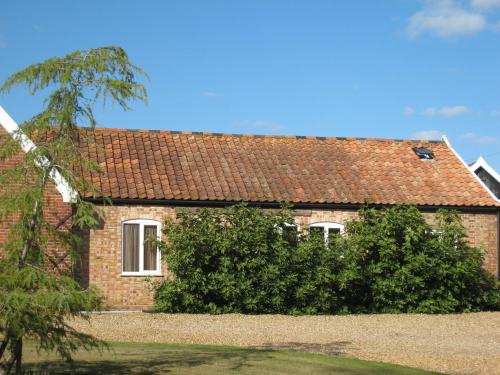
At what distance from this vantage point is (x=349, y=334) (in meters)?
16.5

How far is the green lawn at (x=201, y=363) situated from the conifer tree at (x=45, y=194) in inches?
48.0

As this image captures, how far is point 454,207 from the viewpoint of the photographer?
23609 mm

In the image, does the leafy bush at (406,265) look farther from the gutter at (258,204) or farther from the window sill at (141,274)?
the window sill at (141,274)

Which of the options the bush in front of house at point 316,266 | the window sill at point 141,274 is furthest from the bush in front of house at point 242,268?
the window sill at point 141,274

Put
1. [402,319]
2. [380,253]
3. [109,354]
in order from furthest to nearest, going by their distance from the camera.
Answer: [380,253] < [402,319] < [109,354]

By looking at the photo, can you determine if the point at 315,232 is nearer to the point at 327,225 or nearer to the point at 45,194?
the point at 327,225

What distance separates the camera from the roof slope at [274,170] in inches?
863

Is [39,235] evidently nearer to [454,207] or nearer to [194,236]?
[194,236]

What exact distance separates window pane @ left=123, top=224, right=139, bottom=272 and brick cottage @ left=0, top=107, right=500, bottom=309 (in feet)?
0.09

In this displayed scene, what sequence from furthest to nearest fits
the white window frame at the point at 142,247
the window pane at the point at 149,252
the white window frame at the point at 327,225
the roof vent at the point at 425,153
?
the roof vent at the point at 425,153 < the white window frame at the point at 327,225 < the window pane at the point at 149,252 < the white window frame at the point at 142,247

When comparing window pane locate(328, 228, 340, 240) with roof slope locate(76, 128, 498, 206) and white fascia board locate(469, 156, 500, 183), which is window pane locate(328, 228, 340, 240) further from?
white fascia board locate(469, 156, 500, 183)

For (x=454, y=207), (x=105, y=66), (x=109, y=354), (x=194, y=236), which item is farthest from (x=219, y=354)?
(x=454, y=207)

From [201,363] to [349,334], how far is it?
240 inches

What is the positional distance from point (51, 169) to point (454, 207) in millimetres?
17079
